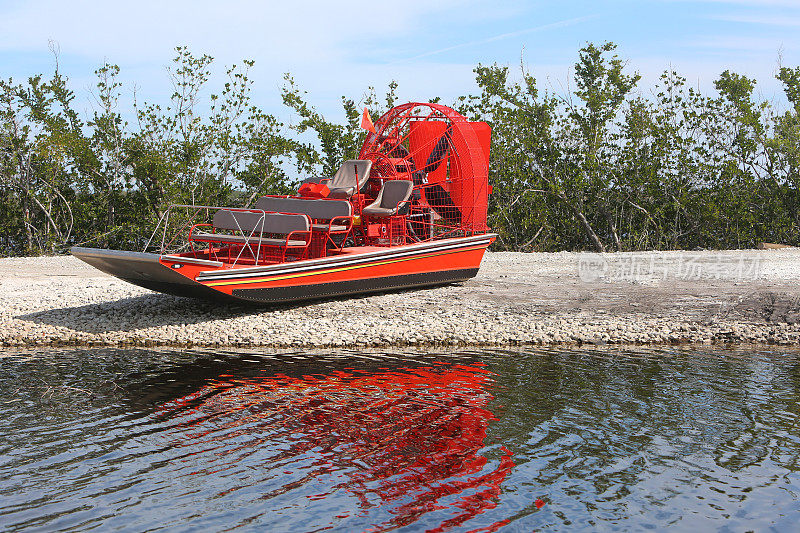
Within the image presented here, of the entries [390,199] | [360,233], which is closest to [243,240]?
[360,233]

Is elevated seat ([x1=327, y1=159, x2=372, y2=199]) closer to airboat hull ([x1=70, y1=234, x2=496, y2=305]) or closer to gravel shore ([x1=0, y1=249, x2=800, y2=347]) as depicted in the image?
airboat hull ([x1=70, y1=234, x2=496, y2=305])

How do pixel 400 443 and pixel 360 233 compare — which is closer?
pixel 400 443

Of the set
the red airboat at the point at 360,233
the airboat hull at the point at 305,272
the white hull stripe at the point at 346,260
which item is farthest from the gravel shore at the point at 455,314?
the white hull stripe at the point at 346,260

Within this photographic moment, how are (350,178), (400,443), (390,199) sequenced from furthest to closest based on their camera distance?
(350,178), (390,199), (400,443)

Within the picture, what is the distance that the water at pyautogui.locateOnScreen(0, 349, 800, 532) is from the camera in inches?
214

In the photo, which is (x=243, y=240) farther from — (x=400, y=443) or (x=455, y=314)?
(x=400, y=443)

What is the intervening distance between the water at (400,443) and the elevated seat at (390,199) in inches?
142

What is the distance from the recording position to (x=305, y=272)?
39.1 ft

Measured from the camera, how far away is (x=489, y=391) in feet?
28.4

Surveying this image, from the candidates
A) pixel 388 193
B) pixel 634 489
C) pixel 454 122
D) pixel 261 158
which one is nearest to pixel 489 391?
pixel 634 489

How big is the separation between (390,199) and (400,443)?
23.9 ft

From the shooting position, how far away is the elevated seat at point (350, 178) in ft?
44.5

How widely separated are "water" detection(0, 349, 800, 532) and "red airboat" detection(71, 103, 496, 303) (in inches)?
55.6

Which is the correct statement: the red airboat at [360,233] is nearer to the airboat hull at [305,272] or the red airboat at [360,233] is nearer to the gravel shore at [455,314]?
the airboat hull at [305,272]
